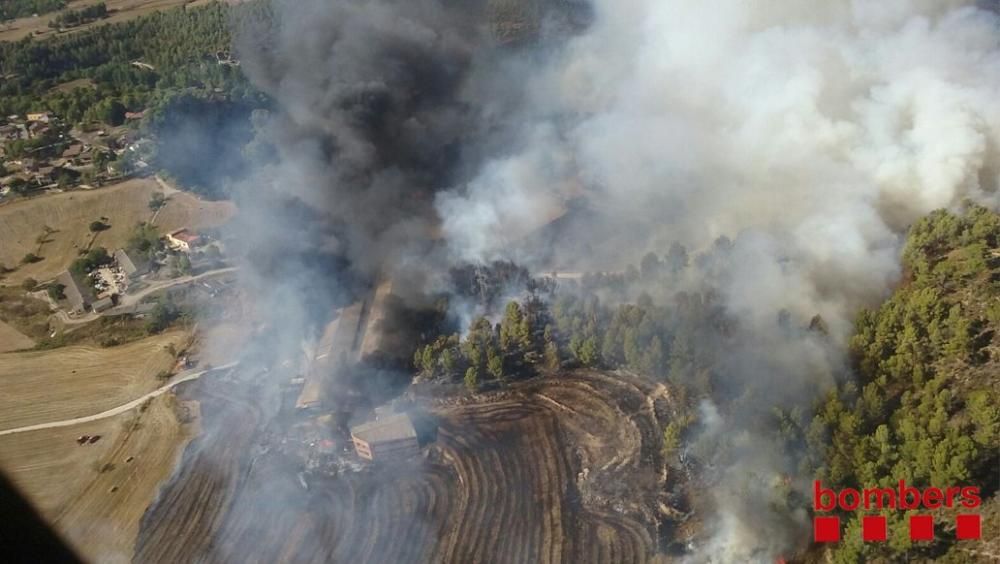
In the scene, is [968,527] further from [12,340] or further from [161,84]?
[161,84]

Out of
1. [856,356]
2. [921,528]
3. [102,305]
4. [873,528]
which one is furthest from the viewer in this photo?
[102,305]

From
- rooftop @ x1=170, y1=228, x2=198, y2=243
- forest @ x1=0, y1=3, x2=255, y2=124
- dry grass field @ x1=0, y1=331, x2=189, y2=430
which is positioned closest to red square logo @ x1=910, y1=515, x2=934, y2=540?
dry grass field @ x1=0, y1=331, x2=189, y2=430

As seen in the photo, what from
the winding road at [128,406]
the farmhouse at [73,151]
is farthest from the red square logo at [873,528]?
the farmhouse at [73,151]

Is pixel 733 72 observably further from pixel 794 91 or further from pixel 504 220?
pixel 504 220

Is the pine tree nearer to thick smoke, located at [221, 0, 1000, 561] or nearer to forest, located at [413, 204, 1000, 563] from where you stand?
forest, located at [413, 204, 1000, 563]

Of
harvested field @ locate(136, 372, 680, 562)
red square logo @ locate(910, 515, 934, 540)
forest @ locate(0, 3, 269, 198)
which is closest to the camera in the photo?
red square logo @ locate(910, 515, 934, 540)

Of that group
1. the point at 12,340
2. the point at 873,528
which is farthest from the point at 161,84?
the point at 873,528

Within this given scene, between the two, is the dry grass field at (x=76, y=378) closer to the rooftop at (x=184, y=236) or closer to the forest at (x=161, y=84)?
the rooftop at (x=184, y=236)
